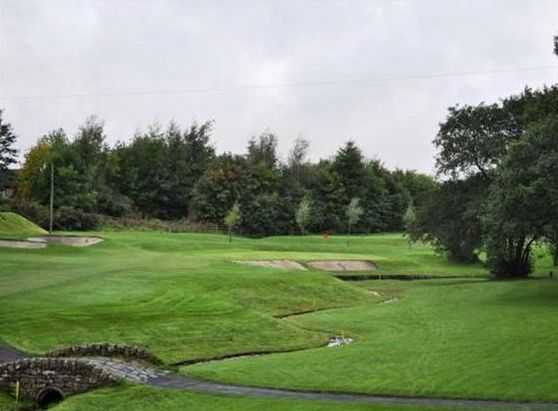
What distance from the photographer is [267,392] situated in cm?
1906

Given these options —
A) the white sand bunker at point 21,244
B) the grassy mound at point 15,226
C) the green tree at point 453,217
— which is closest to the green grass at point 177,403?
the green tree at point 453,217

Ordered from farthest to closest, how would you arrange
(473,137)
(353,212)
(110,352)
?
1. (353,212)
2. (473,137)
3. (110,352)

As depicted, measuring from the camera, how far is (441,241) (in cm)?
5850

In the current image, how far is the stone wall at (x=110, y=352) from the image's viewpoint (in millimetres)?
23094

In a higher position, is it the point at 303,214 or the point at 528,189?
the point at 528,189

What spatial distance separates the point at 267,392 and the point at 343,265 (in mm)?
47583

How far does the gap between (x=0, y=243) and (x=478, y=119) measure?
139 ft

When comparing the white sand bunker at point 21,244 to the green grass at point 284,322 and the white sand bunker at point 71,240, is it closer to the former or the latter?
the green grass at point 284,322

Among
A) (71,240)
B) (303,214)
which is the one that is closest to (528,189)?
(71,240)

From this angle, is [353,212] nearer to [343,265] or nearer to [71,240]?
[343,265]

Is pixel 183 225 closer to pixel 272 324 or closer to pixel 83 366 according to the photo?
pixel 272 324

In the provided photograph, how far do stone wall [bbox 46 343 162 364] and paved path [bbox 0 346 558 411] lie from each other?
632 millimetres

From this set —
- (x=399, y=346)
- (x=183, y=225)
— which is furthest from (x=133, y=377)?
(x=183, y=225)

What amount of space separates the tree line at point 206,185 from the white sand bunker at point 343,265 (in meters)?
31.7
